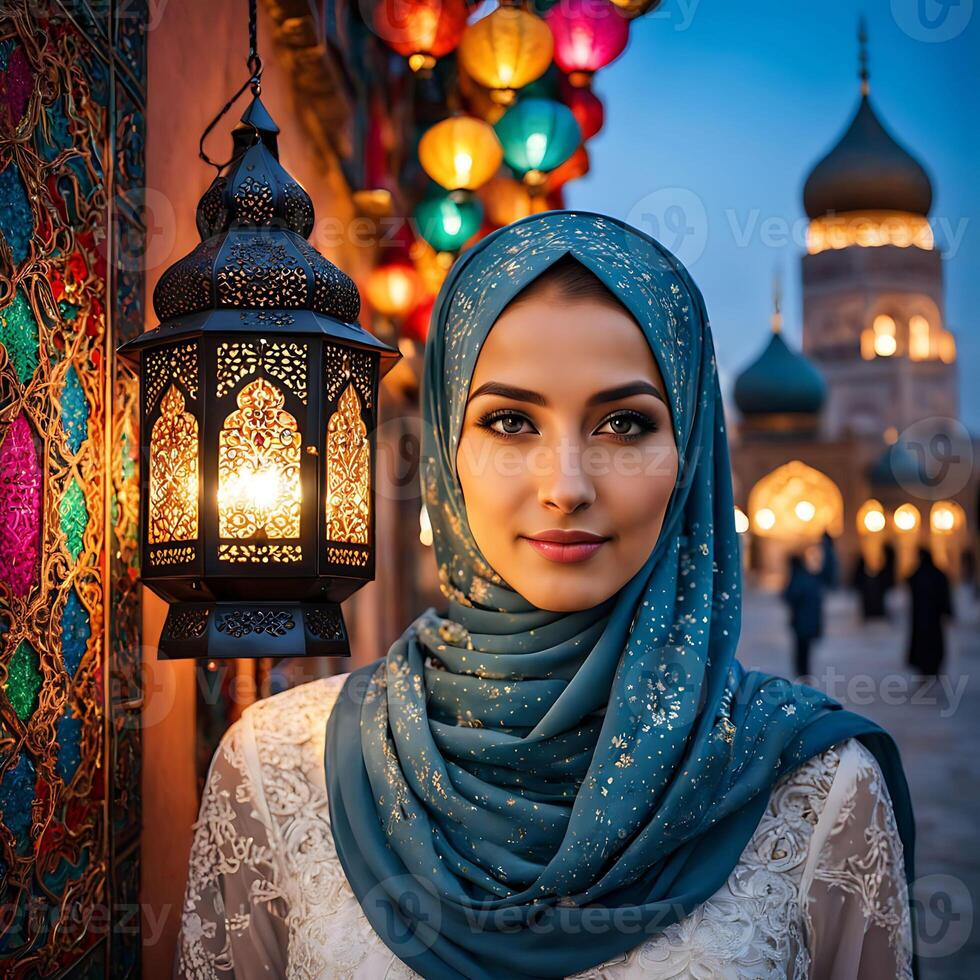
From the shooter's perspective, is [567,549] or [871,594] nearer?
[567,549]

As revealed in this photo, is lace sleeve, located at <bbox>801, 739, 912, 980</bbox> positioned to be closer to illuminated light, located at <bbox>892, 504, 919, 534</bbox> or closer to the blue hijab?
the blue hijab

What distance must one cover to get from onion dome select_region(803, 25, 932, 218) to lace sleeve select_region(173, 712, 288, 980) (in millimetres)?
30855

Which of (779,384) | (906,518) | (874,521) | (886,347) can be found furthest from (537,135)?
(886,347)

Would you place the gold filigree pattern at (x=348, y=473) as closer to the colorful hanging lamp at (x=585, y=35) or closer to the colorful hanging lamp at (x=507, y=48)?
the colorful hanging lamp at (x=507, y=48)

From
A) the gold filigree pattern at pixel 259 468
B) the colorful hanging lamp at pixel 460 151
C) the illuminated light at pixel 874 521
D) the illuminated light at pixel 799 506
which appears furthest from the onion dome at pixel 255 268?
the illuminated light at pixel 874 521

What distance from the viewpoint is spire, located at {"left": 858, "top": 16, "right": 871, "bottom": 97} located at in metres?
27.6

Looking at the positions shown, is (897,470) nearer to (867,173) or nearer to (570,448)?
(867,173)

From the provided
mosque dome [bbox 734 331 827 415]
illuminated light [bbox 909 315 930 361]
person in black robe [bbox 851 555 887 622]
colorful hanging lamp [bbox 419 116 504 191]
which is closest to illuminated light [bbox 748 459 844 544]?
mosque dome [bbox 734 331 827 415]

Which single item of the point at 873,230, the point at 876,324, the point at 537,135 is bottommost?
the point at 537,135

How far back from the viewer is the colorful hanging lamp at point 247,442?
62.1 inches

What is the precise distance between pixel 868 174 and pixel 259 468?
30993mm

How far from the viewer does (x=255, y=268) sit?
1.62 m

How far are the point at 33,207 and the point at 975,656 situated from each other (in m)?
14.1

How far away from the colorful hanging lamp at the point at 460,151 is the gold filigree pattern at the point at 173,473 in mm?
2734
